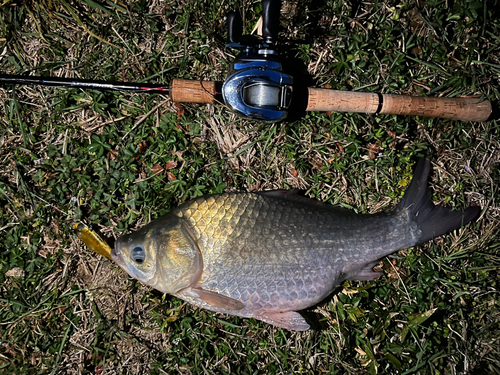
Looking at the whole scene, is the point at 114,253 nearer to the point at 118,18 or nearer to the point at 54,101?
the point at 54,101

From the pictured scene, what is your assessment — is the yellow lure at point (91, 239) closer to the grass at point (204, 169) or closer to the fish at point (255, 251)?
the grass at point (204, 169)

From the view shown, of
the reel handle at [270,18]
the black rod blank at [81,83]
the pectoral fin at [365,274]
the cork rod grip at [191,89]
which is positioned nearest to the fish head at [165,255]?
the cork rod grip at [191,89]

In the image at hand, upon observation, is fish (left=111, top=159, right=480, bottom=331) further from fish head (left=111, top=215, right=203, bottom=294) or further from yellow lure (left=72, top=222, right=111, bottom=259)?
yellow lure (left=72, top=222, right=111, bottom=259)

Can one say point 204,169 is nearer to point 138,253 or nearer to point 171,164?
point 171,164

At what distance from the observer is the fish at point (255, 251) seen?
9.11ft

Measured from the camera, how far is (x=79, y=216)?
10.7 feet

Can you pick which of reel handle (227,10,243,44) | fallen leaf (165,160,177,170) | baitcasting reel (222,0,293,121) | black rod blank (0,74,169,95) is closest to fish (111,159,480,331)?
fallen leaf (165,160,177,170)

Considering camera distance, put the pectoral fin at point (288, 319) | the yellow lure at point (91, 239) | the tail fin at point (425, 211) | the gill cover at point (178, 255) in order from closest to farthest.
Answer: the gill cover at point (178, 255), the pectoral fin at point (288, 319), the tail fin at point (425, 211), the yellow lure at point (91, 239)

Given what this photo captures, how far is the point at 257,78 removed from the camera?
2723mm

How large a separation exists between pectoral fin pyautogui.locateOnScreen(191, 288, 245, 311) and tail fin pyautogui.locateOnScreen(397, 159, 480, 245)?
1.47m

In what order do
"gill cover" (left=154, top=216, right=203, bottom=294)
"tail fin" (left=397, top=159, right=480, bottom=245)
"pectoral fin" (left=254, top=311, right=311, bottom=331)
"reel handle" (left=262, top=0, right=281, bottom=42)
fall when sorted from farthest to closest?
"tail fin" (left=397, top=159, right=480, bottom=245) → "pectoral fin" (left=254, top=311, right=311, bottom=331) → "gill cover" (left=154, top=216, right=203, bottom=294) → "reel handle" (left=262, top=0, right=281, bottom=42)

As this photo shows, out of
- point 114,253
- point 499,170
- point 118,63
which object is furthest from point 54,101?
point 499,170

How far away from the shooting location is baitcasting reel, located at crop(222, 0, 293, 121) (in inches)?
106

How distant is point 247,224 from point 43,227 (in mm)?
1811
